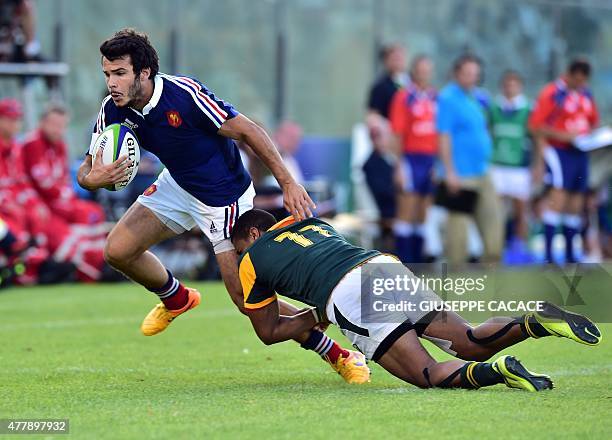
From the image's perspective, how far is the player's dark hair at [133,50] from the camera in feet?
25.5

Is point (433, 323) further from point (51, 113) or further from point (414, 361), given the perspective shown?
point (51, 113)

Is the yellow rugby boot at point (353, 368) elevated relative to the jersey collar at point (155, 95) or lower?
lower

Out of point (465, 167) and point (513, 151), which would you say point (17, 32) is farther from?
point (513, 151)

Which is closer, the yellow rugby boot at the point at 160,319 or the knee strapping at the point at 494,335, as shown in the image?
the knee strapping at the point at 494,335

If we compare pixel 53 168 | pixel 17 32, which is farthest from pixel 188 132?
pixel 17 32

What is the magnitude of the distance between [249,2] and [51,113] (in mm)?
5497

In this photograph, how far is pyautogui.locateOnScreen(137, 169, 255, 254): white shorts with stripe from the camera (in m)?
8.38

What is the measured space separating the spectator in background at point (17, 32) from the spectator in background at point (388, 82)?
462 centimetres

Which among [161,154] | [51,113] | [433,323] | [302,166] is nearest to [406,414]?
[433,323]

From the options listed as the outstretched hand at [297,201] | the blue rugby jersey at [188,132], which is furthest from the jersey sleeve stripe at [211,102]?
the outstretched hand at [297,201]

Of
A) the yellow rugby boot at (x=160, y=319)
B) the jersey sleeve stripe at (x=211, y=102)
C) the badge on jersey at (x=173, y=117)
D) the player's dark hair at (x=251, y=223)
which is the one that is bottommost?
the yellow rugby boot at (x=160, y=319)

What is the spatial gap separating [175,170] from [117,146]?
23.3 inches

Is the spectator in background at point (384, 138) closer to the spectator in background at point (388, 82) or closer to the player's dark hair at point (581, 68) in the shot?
the spectator in background at point (388, 82)

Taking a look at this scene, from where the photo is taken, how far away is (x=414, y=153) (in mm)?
16891
